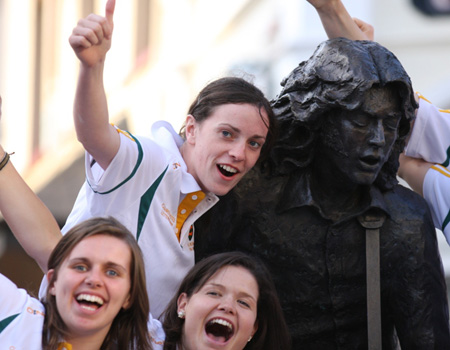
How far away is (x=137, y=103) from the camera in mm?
19000

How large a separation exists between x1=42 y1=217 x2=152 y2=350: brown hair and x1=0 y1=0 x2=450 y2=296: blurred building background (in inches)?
A: 419

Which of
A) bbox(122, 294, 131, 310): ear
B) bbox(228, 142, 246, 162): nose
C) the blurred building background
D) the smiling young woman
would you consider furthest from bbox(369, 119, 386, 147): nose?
the blurred building background

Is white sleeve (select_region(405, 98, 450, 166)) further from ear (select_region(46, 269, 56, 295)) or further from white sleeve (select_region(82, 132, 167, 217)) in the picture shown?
ear (select_region(46, 269, 56, 295))

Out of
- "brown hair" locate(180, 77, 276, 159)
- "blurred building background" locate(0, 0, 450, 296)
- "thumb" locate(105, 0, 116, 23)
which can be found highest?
"blurred building background" locate(0, 0, 450, 296)

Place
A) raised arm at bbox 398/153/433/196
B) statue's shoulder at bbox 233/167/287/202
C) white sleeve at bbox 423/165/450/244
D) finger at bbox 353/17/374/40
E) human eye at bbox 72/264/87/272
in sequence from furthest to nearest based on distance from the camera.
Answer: finger at bbox 353/17/374/40
raised arm at bbox 398/153/433/196
white sleeve at bbox 423/165/450/244
statue's shoulder at bbox 233/167/287/202
human eye at bbox 72/264/87/272

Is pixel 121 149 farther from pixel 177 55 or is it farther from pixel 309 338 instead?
pixel 177 55

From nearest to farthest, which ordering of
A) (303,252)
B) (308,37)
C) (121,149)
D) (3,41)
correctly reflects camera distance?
(121,149) < (303,252) < (308,37) < (3,41)

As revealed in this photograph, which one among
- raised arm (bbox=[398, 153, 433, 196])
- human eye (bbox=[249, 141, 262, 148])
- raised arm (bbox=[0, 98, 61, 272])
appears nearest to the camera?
raised arm (bbox=[0, 98, 61, 272])

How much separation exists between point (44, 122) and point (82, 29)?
16224mm

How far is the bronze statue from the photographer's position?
4.73 metres


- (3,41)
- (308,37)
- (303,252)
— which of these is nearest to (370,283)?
(303,252)

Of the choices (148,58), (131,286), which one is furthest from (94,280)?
(148,58)

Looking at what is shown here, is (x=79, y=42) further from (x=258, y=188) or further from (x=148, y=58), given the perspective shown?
(x=148, y=58)

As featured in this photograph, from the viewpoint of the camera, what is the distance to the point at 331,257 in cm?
479
